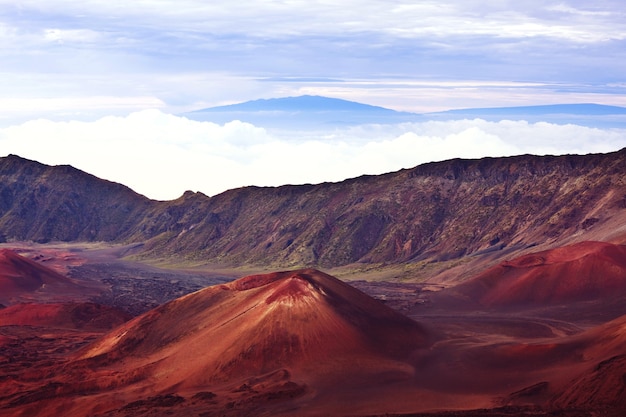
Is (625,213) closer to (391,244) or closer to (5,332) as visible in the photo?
(391,244)

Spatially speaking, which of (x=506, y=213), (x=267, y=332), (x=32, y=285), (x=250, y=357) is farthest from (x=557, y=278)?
(x=32, y=285)

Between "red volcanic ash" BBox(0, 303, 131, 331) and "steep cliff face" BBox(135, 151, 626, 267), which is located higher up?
"steep cliff face" BBox(135, 151, 626, 267)

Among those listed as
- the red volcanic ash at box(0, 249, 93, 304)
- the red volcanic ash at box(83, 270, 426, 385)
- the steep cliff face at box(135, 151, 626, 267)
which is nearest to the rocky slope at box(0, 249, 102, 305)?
the red volcanic ash at box(0, 249, 93, 304)

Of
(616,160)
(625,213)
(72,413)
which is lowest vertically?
(72,413)

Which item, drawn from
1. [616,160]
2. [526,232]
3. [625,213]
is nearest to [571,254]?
[625,213]

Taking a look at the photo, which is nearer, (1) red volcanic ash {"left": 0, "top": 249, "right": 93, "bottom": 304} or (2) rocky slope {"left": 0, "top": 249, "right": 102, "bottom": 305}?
(2) rocky slope {"left": 0, "top": 249, "right": 102, "bottom": 305}

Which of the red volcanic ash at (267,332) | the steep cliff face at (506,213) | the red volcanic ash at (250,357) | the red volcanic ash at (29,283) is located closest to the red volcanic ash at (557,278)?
the steep cliff face at (506,213)

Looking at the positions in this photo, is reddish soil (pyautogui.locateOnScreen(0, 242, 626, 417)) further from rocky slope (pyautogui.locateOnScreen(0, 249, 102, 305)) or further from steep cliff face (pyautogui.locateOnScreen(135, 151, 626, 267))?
steep cliff face (pyautogui.locateOnScreen(135, 151, 626, 267))
